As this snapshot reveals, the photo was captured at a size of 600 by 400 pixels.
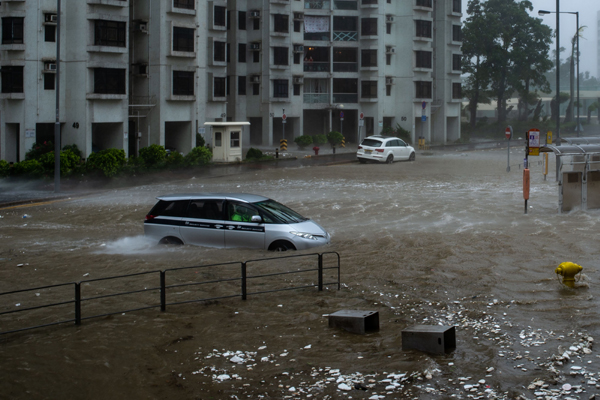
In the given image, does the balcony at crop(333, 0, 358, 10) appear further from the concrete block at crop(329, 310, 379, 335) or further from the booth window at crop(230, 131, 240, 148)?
the concrete block at crop(329, 310, 379, 335)

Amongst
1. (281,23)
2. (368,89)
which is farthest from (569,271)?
(368,89)

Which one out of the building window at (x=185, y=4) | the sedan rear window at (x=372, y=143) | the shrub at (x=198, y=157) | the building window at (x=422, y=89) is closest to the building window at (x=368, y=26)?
the building window at (x=422, y=89)

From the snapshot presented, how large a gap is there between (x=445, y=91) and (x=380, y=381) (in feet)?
207

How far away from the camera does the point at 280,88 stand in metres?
59.5

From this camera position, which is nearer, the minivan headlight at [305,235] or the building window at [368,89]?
the minivan headlight at [305,235]

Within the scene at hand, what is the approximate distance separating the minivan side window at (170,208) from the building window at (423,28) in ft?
168

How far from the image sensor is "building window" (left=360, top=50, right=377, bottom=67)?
206ft

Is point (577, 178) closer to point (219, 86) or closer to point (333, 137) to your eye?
point (219, 86)

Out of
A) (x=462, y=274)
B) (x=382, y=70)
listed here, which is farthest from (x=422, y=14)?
(x=462, y=274)

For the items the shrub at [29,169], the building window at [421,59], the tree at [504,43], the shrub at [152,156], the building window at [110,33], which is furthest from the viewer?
the tree at [504,43]

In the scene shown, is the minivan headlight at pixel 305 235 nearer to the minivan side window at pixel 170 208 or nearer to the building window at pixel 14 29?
the minivan side window at pixel 170 208

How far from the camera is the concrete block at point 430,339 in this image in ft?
29.5

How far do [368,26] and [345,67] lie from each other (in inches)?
156

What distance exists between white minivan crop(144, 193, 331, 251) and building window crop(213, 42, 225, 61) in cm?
3464
